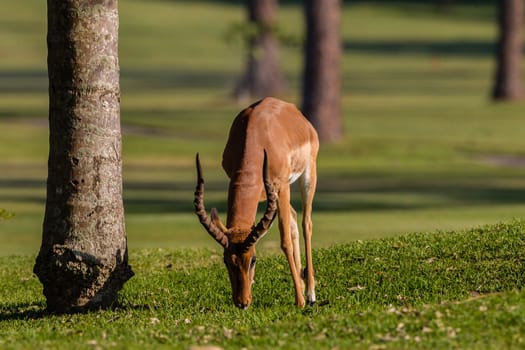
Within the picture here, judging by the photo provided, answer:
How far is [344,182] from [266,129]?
Result: 1770 centimetres

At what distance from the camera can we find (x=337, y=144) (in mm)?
38906

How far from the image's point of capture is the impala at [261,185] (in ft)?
40.7

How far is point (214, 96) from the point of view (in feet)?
190

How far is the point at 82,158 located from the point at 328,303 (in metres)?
3.05

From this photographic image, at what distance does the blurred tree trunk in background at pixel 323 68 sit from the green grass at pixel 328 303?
2021cm

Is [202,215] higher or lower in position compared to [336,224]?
higher

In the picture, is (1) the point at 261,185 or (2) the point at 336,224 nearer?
(1) the point at 261,185

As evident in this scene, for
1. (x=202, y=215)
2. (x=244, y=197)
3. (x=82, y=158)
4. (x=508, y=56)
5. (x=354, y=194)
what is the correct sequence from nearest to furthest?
(x=202, y=215), (x=244, y=197), (x=82, y=158), (x=354, y=194), (x=508, y=56)

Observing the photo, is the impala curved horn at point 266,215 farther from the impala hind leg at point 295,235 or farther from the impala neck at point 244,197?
the impala hind leg at point 295,235

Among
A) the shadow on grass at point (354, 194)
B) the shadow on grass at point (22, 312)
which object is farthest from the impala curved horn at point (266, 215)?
the shadow on grass at point (354, 194)

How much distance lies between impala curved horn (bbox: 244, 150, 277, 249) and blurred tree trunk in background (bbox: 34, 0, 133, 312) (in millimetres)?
2237

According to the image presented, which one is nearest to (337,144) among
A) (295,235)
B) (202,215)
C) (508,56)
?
(508,56)

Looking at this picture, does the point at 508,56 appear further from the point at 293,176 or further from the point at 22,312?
the point at 22,312

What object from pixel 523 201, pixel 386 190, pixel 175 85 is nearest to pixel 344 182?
pixel 386 190
